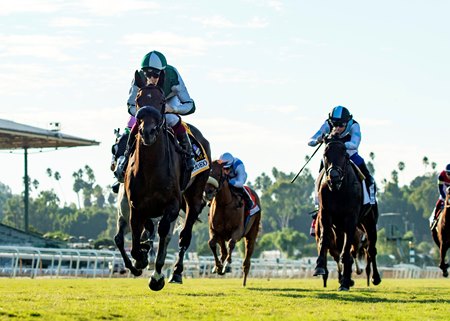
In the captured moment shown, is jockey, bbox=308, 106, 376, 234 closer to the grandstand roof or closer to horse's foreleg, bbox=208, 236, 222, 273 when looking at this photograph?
horse's foreleg, bbox=208, 236, 222, 273

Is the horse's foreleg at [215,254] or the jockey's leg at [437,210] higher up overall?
the jockey's leg at [437,210]

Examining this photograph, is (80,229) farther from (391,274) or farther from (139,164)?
(139,164)

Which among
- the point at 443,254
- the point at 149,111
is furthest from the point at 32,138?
the point at 149,111

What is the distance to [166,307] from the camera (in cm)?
1034

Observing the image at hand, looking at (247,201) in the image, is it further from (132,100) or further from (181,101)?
(132,100)

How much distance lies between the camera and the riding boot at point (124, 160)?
1260cm

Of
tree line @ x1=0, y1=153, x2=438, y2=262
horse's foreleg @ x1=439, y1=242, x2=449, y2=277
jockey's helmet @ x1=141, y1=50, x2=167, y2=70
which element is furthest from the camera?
tree line @ x1=0, y1=153, x2=438, y2=262

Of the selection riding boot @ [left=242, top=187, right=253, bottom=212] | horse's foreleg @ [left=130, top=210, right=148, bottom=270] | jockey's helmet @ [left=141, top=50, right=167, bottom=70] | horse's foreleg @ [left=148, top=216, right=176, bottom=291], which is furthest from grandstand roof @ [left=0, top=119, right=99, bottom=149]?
horse's foreleg @ [left=148, top=216, right=176, bottom=291]

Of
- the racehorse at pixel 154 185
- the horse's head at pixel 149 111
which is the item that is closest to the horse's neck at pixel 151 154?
the racehorse at pixel 154 185

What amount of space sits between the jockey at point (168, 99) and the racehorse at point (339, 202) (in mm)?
2389

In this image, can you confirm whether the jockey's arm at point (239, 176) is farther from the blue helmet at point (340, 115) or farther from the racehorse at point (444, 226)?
the blue helmet at point (340, 115)

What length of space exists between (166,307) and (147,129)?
2.16 metres

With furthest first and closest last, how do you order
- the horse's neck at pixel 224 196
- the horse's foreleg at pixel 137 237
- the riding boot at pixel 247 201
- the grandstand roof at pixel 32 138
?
the grandstand roof at pixel 32 138 → the riding boot at pixel 247 201 → the horse's neck at pixel 224 196 → the horse's foreleg at pixel 137 237

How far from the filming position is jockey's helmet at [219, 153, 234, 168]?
21722mm
